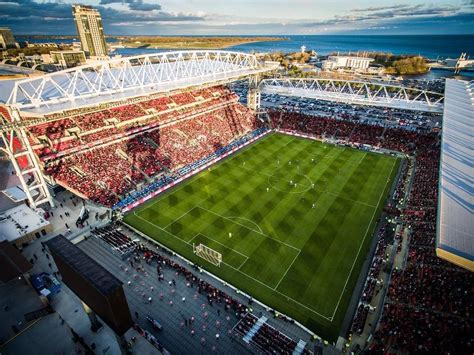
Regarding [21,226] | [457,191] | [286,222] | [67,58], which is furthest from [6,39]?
[457,191]

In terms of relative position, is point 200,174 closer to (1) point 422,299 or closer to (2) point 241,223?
(2) point 241,223

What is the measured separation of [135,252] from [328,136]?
44290 millimetres

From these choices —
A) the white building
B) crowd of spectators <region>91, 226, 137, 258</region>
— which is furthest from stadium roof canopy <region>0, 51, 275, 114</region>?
the white building

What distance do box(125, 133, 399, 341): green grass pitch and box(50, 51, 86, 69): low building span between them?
84947 millimetres

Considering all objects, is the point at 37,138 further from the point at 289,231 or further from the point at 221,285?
the point at 289,231

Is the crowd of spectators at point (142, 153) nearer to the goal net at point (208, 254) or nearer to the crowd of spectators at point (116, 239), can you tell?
the crowd of spectators at point (116, 239)

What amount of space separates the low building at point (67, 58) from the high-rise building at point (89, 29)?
82.6 m

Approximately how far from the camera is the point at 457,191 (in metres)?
22.4

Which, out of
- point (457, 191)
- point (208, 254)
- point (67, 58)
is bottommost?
point (208, 254)

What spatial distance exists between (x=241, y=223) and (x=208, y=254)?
6.23 meters

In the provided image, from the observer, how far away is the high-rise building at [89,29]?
178250 millimetres

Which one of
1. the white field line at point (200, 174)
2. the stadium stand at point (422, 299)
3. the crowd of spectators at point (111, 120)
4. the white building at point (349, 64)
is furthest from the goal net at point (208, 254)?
the white building at point (349, 64)

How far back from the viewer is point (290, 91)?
65375 mm

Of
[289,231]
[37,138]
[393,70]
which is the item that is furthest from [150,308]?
[393,70]
